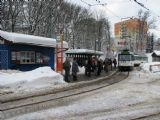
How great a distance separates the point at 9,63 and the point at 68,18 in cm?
4115

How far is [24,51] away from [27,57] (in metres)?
0.65

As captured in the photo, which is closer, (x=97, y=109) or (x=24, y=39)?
(x=97, y=109)

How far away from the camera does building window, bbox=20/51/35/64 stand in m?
29.3

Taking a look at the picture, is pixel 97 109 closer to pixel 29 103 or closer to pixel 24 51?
pixel 29 103

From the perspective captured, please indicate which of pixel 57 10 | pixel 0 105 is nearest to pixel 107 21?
pixel 57 10

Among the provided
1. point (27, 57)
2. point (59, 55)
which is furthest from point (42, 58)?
point (59, 55)

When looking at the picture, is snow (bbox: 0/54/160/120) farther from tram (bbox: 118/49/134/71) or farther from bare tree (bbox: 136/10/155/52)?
bare tree (bbox: 136/10/155/52)

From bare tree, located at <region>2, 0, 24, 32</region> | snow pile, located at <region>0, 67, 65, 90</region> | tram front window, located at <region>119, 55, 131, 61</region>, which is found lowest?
snow pile, located at <region>0, 67, 65, 90</region>

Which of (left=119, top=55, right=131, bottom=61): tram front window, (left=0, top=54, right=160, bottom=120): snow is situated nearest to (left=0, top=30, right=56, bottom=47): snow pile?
(left=0, top=54, right=160, bottom=120): snow

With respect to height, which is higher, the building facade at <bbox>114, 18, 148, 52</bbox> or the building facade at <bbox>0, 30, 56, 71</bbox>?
the building facade at <bbox>114, 18, 148, 52</bbox>

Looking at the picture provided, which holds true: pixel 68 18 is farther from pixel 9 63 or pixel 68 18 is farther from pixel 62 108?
pixel 62 108

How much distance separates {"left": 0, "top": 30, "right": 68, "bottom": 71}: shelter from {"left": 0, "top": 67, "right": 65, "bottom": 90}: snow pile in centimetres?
447

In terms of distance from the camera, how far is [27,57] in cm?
2992

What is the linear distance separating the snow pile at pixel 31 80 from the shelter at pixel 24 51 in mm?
4466
